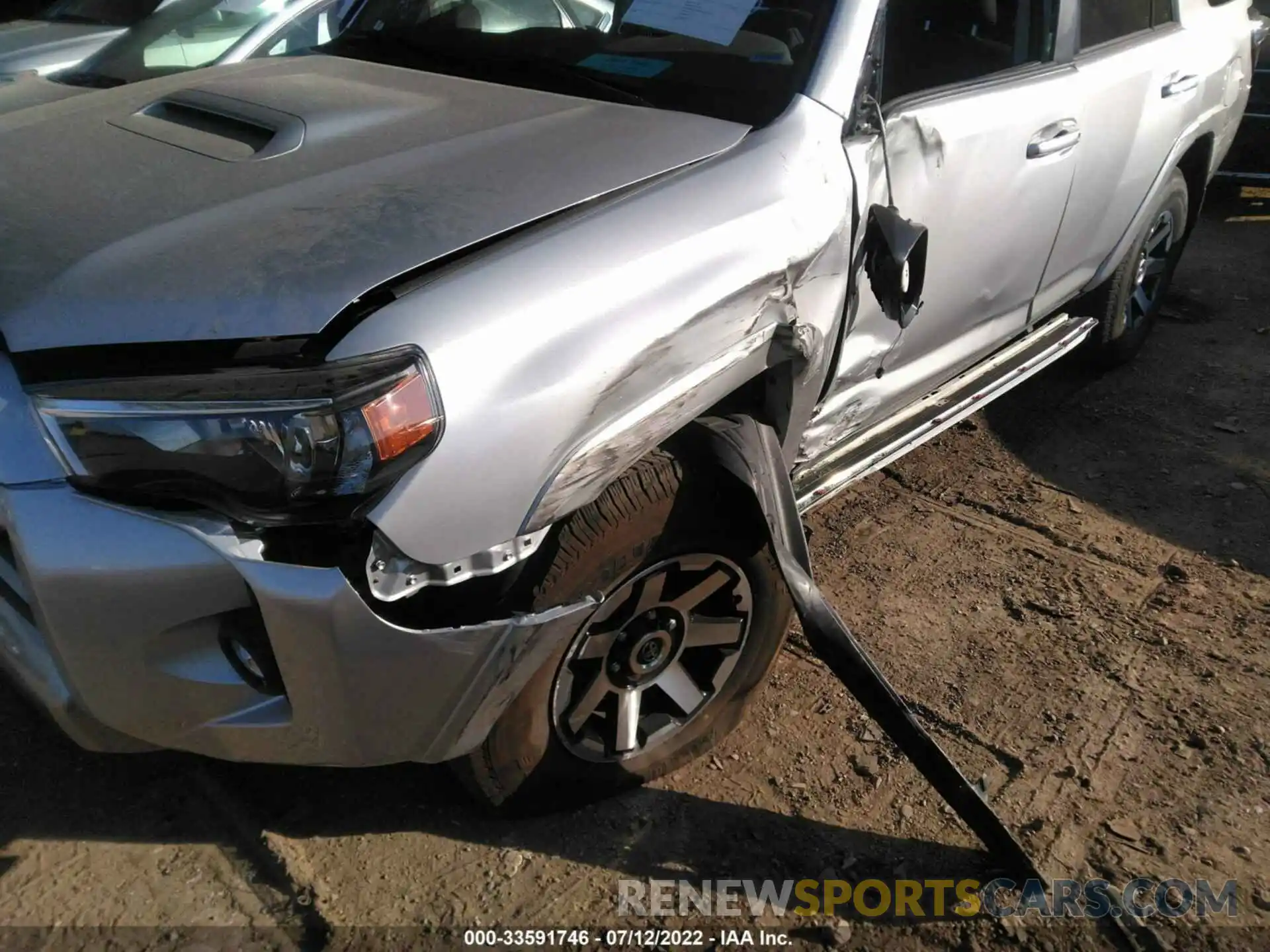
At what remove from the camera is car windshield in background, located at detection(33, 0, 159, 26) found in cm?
588

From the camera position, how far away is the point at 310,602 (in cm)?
153

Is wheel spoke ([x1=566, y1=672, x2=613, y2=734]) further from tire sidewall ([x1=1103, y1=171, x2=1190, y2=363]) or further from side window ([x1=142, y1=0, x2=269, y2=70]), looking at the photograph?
side window ([x1=142, y1=0, x2=269, y2=70])

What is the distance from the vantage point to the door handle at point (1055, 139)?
2768 millimetres

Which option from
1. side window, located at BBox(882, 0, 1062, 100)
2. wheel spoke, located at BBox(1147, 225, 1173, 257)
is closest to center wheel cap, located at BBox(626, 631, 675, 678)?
side window, located at BBox(882, 0, 1062, 100)

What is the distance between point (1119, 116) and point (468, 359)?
257 centimetres

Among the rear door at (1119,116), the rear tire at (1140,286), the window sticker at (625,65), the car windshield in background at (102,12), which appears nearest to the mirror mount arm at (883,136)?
the window sticker at (625,65)

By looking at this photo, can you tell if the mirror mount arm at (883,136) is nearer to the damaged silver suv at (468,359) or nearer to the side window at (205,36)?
the damaged silver suv at (468,359)

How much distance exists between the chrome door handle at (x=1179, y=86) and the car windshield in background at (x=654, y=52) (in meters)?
1.75

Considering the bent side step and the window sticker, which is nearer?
the window sticker

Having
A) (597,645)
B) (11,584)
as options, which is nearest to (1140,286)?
(597,645)

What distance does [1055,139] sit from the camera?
2.85 metres

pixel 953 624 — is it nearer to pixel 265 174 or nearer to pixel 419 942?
pixel 419 942

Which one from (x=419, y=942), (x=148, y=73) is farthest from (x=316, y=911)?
(x=148, y=73)

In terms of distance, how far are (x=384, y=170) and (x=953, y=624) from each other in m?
1.95
